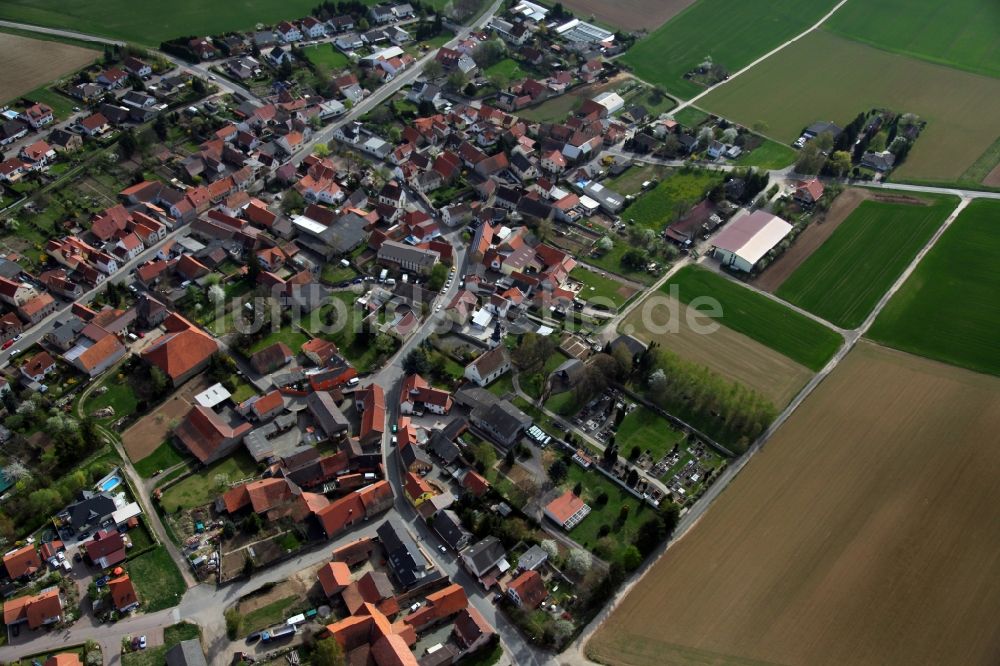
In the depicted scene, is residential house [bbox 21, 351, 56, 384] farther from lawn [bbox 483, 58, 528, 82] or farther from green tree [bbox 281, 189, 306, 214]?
lawn [bbox 483, 58, 528, 82]

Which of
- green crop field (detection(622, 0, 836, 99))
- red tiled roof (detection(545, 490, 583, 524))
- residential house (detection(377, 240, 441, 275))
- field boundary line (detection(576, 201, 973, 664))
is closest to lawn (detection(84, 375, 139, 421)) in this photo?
residential house (detection(377, 240, 441, 275))

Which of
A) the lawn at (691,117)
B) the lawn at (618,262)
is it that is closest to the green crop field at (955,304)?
the lawn at (618,262)

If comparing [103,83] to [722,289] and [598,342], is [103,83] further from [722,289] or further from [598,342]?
[722,289]

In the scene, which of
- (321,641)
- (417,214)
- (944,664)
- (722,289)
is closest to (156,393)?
(321,641)

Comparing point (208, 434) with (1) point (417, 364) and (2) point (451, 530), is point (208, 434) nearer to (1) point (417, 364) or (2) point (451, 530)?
(1) point (417, 364)

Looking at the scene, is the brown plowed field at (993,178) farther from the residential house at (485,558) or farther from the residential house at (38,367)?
the residential house at (38,367)

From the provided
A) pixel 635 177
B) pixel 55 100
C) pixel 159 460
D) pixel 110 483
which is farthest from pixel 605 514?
pixel 55 100
